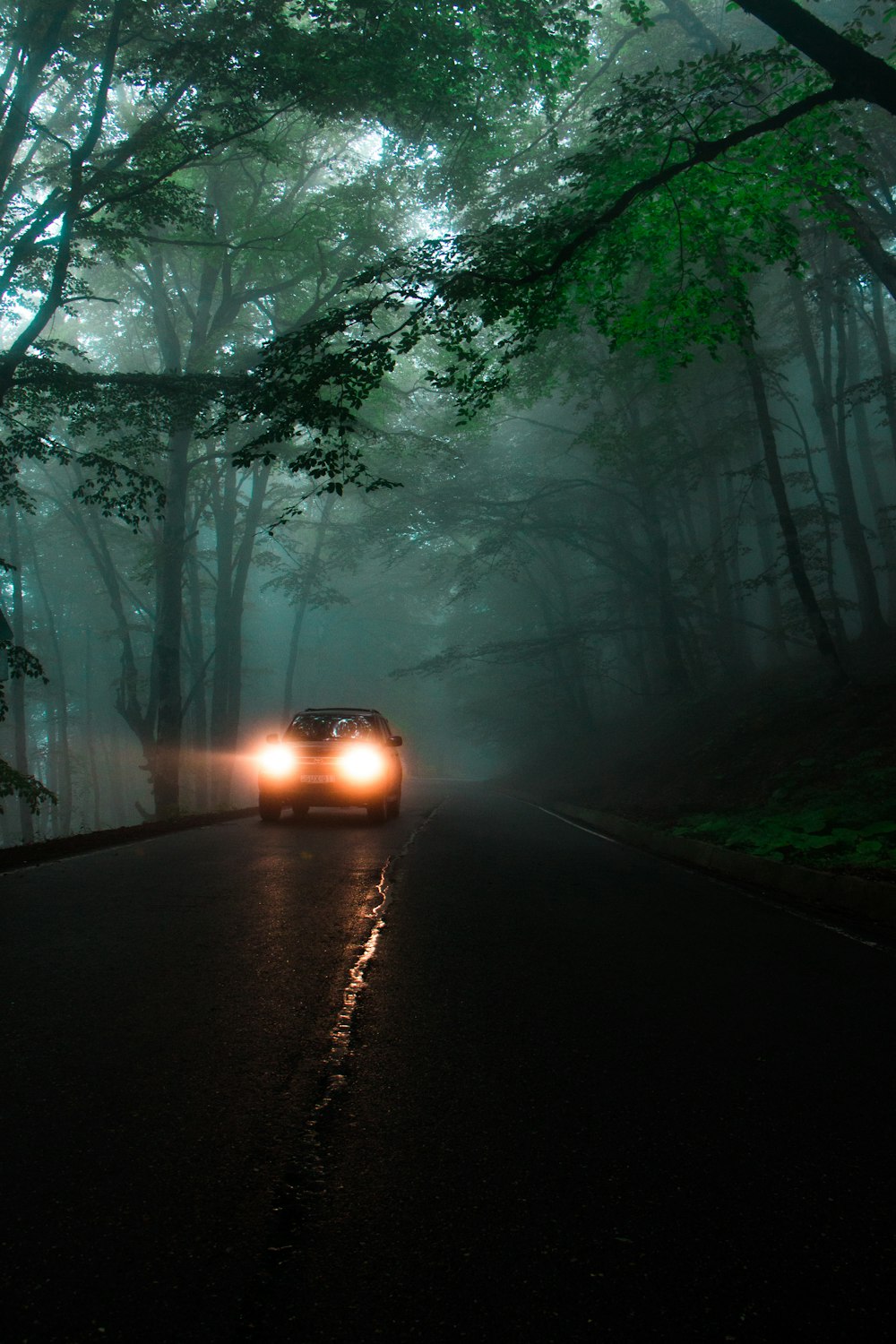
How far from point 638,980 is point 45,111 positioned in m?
22.6

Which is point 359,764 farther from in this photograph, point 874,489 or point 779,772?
point 874,489

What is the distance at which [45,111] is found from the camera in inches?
749

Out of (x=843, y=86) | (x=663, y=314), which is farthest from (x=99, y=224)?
(x=843, y=86)

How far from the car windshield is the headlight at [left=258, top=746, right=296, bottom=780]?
1.10 feet

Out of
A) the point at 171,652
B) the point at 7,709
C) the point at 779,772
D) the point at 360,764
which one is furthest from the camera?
the point at 171,652

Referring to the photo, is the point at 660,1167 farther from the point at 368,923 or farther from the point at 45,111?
the point at 45,111

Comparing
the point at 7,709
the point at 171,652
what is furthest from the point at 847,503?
the point at 7,709

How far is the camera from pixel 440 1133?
3025 mm

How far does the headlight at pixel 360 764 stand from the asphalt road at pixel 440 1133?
8431 mm

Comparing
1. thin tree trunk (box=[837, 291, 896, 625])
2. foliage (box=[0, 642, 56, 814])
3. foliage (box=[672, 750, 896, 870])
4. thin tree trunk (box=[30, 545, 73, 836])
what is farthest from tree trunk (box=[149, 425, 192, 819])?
thin tree trunk (box=[837, 291, 896, 625])

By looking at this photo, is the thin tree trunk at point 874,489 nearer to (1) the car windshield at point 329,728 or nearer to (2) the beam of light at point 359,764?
(1) the car windshield at point 329,728

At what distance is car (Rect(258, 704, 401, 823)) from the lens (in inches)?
590

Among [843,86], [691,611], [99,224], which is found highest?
[99,224]

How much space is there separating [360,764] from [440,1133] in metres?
12.2
